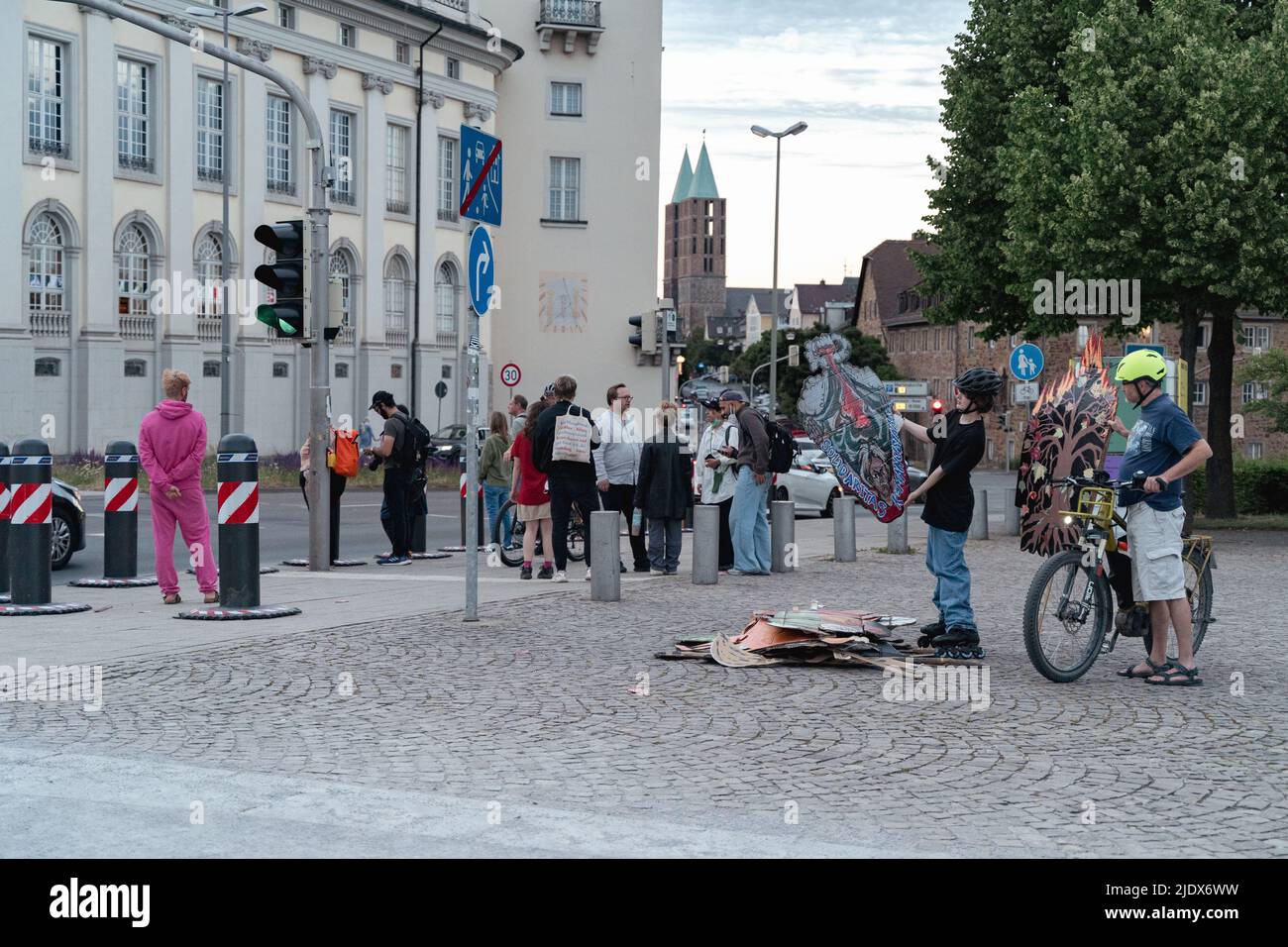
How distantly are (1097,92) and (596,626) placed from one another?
17.2 m

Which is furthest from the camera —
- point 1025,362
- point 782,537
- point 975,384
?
point 1025,362

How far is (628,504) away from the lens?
679 inches

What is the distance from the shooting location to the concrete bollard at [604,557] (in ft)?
45.9

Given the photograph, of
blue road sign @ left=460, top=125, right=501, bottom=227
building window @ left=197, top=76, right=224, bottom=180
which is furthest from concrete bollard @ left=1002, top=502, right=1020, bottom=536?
building window @ left=197, top=76, right=224, bottom=180

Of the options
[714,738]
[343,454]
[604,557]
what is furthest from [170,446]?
[714,738]

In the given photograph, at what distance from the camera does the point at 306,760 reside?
7141 millimetres

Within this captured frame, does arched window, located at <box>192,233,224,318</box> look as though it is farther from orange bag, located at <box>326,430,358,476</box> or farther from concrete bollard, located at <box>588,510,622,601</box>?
concrete bollard, located at <box>588,510,622,601</box>

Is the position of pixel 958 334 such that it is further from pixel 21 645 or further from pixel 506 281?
pixel 21 645

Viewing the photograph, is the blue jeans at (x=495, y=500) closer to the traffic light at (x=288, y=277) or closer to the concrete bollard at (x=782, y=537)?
the concrete bollard at (x=782, y=537)

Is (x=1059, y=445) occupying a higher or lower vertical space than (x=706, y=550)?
higher

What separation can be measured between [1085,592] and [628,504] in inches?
311

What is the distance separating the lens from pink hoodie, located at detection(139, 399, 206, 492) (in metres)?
13.2

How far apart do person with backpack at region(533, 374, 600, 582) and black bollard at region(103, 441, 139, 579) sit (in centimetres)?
383

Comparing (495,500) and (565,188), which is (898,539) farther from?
(565,188)
